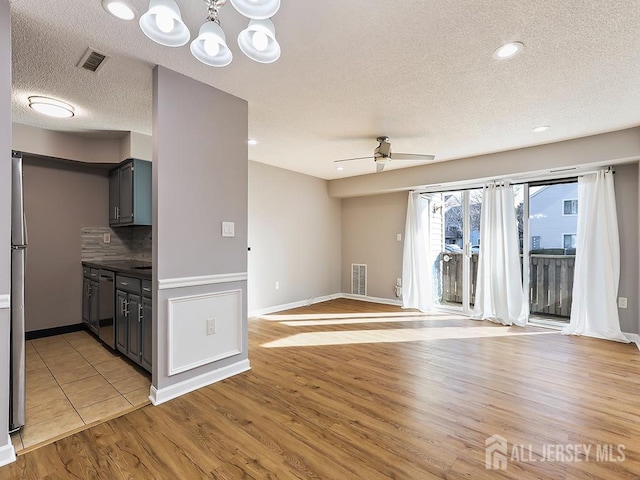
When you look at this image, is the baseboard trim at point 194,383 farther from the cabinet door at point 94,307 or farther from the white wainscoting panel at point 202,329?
the cabinet door at point 94,307

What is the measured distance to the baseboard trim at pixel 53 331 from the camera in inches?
152

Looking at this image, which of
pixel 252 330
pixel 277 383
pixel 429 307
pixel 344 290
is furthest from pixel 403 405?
pixel 344 290

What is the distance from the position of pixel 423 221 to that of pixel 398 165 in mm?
1088

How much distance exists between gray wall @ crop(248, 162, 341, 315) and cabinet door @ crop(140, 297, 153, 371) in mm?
2312

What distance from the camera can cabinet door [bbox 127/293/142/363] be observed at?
2.84 m

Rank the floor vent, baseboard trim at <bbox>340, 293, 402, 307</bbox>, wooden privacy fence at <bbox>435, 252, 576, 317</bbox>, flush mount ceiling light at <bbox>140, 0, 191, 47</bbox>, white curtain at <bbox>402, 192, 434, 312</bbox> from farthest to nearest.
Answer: the floor vent → baseboard trim at <bbox>340, 293, 402, 307</bbox> → white curtain at <bbox>402, 192, 434, 312</bbox> → wooden privacy fence at <bbox>435, 252, 576, 317</bbox> → flush mount ceiling light at <bbox>140, 0, 191, 47</bbox>

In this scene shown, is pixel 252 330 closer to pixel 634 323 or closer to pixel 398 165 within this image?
pixel 398 165

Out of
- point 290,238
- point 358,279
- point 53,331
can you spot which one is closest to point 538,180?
point 358,279

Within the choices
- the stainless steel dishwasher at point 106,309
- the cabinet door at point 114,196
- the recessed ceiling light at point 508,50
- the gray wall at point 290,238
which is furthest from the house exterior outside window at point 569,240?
the cabinet door at point 114,196

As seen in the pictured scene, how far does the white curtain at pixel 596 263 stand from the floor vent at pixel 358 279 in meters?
3.28

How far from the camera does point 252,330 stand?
14.1ft

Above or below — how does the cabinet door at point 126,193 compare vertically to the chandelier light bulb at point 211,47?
below

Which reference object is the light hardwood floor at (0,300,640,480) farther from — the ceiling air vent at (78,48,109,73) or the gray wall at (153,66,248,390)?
the ceiling air vent at (78,48,109,73)

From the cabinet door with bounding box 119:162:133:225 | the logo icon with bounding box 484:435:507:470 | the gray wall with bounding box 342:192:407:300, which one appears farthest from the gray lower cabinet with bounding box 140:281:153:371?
the gray wall with bounding box 342:192:407:300
